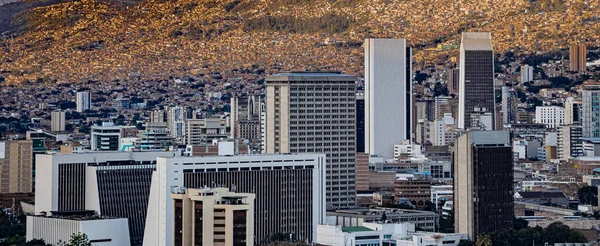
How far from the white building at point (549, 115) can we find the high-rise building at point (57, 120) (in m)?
24.6

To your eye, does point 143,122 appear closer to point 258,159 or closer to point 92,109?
point 92,109

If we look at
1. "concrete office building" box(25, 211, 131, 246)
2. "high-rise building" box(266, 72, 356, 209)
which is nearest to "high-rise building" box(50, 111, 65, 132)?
"high-rise building" box(266, 72, 356, 209)

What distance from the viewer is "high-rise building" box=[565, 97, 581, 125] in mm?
100500

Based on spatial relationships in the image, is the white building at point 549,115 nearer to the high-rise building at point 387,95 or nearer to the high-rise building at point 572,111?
the high-rise building at point 572,111

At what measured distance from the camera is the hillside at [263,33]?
11481 centimetres

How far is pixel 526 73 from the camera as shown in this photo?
389 feet

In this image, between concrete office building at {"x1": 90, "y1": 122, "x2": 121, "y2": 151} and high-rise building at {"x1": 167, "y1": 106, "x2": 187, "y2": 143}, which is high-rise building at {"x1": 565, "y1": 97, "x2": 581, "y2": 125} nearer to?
high-rise building at {"x1": 167, "y1": 106, "x2": 187, "y2": 143}

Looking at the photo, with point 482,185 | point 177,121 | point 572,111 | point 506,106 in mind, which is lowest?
point 482,185

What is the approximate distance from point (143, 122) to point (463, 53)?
651 inches

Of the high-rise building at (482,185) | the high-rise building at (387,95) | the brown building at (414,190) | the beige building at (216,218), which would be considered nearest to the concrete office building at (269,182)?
the high-rise building at (482,185)

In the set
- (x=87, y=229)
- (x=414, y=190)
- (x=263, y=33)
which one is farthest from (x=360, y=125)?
(x=87, y=229)

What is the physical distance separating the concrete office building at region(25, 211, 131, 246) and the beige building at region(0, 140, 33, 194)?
756 inches

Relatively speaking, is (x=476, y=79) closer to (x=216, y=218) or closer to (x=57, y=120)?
(x=57, y=120)

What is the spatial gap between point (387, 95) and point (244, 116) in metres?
11.9
